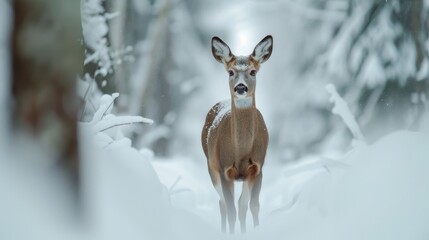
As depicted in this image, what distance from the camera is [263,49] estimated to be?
4102 millimetres

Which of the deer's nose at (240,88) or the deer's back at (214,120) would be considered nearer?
the deer's nose at (240,88)

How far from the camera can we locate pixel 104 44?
5699mm

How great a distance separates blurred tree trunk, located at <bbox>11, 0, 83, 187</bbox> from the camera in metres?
2.56

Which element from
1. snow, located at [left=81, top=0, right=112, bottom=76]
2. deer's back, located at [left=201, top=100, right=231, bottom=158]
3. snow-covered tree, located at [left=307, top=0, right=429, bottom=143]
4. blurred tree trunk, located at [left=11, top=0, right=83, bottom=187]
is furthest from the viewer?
snow, located at [left=81, top=0, right=112, bottom=76]

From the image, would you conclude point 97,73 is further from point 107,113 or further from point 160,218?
point 160,218

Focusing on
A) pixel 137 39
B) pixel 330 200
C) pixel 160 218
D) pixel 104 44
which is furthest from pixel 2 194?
pixel 137 39

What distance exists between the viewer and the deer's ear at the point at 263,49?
4078 millimetres

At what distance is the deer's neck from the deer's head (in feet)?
0.06

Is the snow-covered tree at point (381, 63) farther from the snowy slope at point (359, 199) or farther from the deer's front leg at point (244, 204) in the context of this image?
the deer's front leg at point (244, 204)

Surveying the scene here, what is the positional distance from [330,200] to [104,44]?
262cm

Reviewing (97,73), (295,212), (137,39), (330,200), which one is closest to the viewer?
(330,200)

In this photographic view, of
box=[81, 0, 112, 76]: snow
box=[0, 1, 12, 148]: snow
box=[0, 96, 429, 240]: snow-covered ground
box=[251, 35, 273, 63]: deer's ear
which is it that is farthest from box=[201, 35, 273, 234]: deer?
box=[0, 1, 12, 148]: snow

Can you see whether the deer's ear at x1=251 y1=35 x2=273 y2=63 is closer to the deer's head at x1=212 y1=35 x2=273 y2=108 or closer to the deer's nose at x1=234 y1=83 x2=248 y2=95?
the deer's head at x1=212 y1=35 x2=273 y2=108

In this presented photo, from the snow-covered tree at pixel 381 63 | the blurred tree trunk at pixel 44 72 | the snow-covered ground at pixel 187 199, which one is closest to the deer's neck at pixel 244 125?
the snow-covered ground at pixel 187 199
